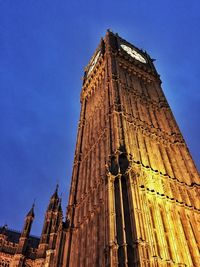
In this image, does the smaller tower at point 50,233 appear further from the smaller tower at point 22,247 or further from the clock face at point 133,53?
the clock face at point 133,53

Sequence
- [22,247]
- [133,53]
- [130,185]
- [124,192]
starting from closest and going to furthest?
1. [130,185]
2. [124,192]
3. [22,247]
4. [133,53]

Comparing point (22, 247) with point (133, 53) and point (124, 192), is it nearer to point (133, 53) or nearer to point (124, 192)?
point (124, 192)

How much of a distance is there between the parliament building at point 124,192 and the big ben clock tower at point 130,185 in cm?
7

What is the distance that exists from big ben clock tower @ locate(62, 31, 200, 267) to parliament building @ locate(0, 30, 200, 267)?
0.07 metres

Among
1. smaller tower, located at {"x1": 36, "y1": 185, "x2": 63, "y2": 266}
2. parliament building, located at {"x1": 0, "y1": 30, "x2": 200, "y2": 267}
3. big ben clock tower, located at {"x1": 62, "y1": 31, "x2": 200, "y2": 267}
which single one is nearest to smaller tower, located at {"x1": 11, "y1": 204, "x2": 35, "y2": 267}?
parliament building, located at {"x1": 0, "y1": 30, "x2": 200, "y2": 267}

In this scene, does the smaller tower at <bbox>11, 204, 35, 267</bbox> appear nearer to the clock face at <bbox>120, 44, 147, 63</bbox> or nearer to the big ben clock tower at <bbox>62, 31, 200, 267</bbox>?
the big ben clock tower at <bbox>62, 31, 200, 267</bbox>

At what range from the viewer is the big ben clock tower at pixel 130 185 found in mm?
18562

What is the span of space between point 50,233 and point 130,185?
16.7 meters

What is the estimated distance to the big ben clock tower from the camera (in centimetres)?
1856

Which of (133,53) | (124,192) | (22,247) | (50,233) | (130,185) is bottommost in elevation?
(124,192)

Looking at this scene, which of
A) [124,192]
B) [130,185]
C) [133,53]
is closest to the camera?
[130,185]

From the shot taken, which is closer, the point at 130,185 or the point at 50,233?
the point at 130,185

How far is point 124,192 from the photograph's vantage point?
68.6ft

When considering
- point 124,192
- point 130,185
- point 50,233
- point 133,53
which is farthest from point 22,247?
point 133,53
